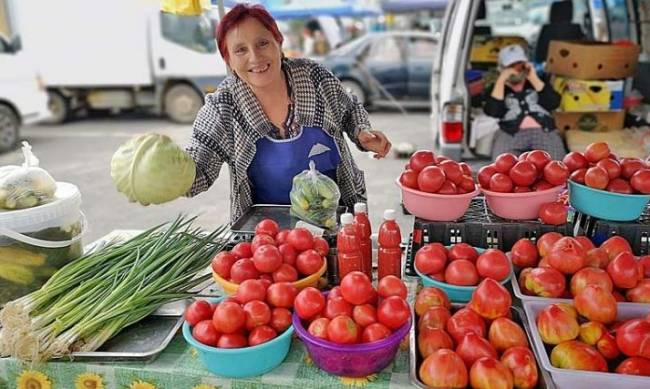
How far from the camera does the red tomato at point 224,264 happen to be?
179 cm

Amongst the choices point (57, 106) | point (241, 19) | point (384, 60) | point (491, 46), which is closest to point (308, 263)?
point (241, 19)

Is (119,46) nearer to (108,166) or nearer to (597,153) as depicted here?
(108,166)

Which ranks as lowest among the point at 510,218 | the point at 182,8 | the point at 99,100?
the point at 99,100

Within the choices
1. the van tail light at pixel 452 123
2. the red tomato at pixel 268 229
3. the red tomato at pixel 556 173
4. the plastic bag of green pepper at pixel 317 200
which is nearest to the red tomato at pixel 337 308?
the red tomato at pixel 268 229

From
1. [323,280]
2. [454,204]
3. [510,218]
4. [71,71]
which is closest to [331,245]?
[323,280]

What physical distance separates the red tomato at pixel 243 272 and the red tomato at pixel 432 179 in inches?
25.8

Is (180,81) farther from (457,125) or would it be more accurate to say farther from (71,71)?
(457,125)

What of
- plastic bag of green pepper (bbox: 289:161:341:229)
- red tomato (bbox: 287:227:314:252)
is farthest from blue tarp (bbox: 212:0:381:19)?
red tomato (bbox: 287:227:314:252)

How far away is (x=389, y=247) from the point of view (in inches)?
74.4

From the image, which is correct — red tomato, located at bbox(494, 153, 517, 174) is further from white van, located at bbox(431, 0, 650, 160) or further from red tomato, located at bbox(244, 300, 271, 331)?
white van, located at bbox(431, 0, 650, 160)

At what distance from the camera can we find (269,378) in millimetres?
1553

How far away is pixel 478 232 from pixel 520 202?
0.58 ft

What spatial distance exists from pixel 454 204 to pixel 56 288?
54.0 inches

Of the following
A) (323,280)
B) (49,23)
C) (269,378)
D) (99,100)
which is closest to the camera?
(269,378)
